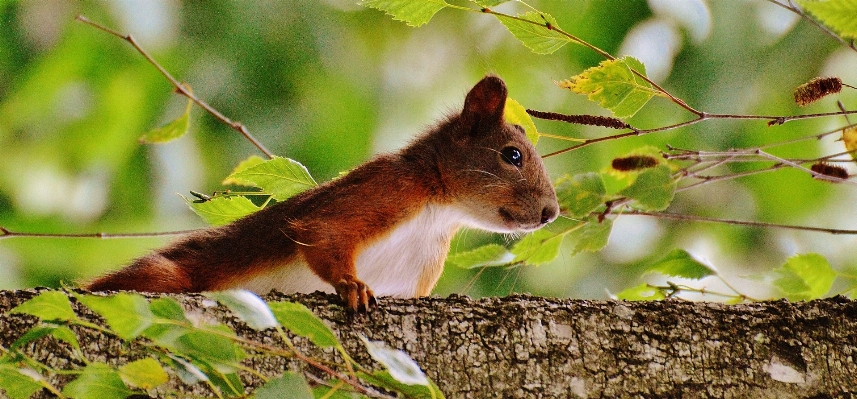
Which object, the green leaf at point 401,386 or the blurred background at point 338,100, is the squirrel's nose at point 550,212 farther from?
the blurred background at point 338,100

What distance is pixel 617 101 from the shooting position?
131cm

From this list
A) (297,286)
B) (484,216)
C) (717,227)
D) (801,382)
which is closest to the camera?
(801,382)

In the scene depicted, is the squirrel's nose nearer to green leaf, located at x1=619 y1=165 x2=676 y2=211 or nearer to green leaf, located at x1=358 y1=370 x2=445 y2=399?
green leaf, located at x1=619 y1=165 x2=676 y2=211

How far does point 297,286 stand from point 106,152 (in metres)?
1.50

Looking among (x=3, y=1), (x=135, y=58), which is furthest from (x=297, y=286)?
(x=3, y=1)

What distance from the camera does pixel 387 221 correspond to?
1651mm

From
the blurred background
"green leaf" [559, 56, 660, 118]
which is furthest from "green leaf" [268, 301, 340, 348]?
the blurred background

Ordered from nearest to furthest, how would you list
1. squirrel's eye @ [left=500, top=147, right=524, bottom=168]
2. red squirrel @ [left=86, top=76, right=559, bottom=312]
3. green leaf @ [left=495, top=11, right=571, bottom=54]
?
green leaf @ [left=495, top=11, right=571, bottom=54] → red squirrel @ [left=86, top=76, right=559, bottom=312] → squirrel's eye @ [left=500, top=147, right=524, bottom=168]

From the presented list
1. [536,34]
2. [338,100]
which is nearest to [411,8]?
[536,34]

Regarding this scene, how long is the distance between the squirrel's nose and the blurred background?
1.15 metres

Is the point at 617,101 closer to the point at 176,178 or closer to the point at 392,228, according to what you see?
the point at 392,228

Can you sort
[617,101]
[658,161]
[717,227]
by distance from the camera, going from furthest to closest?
[717,227] → [658,161] → [617,101]

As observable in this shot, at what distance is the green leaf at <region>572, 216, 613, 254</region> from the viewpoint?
1.53m

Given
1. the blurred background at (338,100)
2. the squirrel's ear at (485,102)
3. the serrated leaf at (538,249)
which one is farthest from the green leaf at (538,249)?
the blurred background at (338,100)
